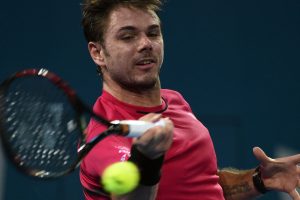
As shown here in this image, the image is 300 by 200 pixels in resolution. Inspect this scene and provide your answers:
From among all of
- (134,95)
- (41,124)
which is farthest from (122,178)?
(134,95)

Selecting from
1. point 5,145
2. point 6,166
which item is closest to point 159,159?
point 5,145

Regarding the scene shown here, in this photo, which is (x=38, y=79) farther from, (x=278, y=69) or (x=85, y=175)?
(x=278, y=69)

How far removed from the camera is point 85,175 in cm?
141

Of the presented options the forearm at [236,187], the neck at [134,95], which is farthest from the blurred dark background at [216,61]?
the neck at [134,95]

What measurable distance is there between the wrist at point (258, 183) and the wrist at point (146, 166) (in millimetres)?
667

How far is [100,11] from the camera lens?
154 cm

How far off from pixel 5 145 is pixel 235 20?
1627mm

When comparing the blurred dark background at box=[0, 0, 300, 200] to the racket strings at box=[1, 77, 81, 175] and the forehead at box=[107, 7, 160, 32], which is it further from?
the racket strings at box=[1, 77, 81, 175]

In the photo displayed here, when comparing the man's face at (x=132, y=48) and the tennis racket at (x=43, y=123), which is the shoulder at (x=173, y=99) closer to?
the man's face at (x=132, y=48)

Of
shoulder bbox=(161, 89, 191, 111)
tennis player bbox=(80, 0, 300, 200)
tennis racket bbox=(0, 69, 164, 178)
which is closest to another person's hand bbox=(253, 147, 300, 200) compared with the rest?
tennis player bbox=(80, 0, 300, 200)

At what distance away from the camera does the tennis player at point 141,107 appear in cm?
135

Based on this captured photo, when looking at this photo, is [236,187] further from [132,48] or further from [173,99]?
[132,48]

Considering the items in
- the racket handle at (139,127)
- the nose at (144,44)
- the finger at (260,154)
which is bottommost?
the finger at (260,154)

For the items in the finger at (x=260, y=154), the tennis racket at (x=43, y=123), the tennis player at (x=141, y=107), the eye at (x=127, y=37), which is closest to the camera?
the tennis racket at (x=43, y=123)
